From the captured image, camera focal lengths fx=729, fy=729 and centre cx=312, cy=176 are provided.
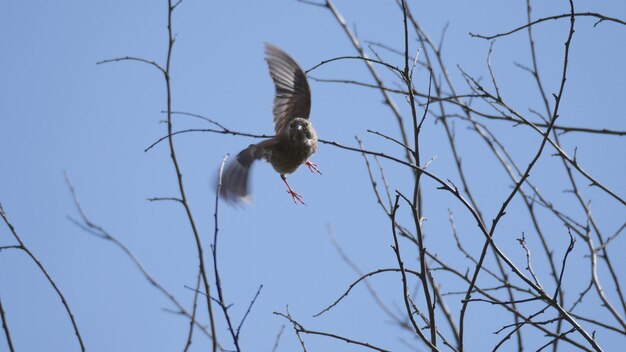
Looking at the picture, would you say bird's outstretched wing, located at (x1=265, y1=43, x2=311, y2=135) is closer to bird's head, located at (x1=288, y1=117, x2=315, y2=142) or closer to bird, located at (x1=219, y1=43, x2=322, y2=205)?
bird, located at (x1=219, y1=43, x2=322, y2=205)

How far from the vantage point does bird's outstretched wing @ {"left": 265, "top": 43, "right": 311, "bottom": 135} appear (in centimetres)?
500

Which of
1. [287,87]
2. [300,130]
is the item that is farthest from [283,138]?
[287,87]

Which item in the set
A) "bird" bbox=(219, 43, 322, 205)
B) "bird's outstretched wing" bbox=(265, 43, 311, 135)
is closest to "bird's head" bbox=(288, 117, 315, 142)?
"bird" bbox=(219, 43, 322, 205)

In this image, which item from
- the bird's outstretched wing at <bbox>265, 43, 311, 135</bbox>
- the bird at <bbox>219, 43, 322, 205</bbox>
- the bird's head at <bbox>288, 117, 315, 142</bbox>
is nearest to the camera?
the bird at <bbox>219, 43, 322, 205</bbox>

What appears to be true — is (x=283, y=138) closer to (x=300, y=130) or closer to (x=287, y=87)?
(x=300, y=130)

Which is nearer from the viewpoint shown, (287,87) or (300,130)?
(300,130)

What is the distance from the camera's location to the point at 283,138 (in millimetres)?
4805

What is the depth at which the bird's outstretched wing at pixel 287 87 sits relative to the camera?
500cm

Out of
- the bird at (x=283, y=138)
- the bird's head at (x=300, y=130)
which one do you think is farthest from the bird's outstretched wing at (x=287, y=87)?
the bird's head at (x=300, y=130)

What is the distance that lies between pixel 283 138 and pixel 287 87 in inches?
19.1

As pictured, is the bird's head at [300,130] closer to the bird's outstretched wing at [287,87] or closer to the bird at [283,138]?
the bird at [283,138]

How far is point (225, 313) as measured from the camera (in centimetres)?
247

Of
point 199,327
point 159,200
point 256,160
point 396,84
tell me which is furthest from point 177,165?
point 396,84

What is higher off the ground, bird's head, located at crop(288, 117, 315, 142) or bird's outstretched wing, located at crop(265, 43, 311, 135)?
bird's outstretched wing, located at crop(265, 43, 311, 135)
